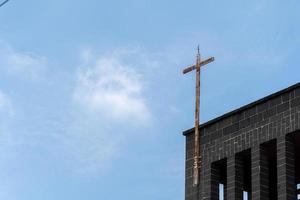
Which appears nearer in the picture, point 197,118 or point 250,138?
point 250,138

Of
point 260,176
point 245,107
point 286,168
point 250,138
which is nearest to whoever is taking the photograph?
point 286,168

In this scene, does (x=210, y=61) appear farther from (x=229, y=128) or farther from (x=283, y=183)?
(x=283, y=183)

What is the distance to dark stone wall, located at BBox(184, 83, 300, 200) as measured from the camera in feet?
184

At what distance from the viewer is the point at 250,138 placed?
191ft

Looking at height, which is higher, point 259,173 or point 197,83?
point 197,83

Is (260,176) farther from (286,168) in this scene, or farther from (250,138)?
(250,138)

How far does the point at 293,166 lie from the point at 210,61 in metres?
9.35

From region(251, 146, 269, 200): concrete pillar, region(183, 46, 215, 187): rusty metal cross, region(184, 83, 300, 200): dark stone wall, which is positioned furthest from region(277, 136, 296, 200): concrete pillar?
region(183, 46, 215, 187): rusty metal cross

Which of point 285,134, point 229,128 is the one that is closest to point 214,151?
point 229,128

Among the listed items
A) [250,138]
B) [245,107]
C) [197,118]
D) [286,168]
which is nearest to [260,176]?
[286,168]

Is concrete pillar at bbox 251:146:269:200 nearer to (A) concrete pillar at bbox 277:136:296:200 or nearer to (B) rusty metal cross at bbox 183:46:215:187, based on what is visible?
(A) concrete pillar at bbox 277:136:296:200

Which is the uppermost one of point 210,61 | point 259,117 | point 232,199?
point 210,61

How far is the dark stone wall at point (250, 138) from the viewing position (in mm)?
56125

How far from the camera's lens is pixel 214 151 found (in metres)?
60.2
